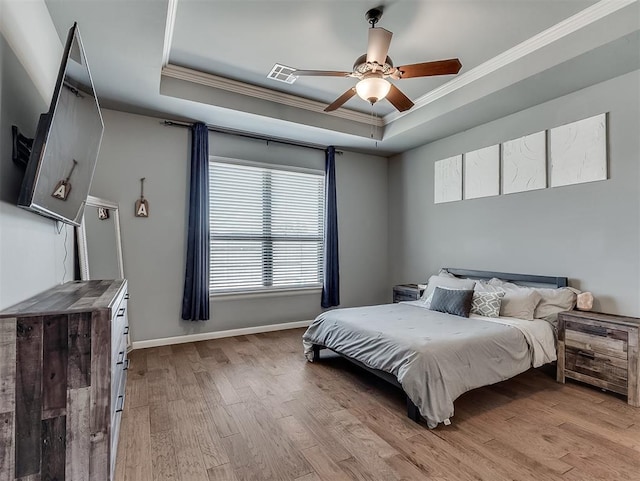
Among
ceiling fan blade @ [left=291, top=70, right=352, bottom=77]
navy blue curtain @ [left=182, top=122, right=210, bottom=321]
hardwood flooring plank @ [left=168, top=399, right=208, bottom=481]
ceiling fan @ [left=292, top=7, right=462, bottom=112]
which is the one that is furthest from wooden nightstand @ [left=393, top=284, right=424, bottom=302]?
hardwood flooring plank @ [left=168, top=399, right=208, bottom=481]

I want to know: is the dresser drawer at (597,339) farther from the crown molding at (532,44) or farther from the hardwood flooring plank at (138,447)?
A: the hardwood flooring plank at (138,447)

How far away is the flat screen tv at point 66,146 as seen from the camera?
1.54m

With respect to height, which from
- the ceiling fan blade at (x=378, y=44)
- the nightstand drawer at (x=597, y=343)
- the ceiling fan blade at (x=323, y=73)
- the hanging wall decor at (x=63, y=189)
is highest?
the ceiling fan blade at (x=378, y=44)

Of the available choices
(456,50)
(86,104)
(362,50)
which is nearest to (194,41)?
(86,104)

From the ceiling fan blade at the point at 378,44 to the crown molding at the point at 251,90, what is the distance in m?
1.50

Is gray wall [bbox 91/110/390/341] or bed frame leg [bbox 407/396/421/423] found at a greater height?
gray wall [bbox 91/110/390/341]

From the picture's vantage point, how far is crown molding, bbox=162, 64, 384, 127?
3.44 meters

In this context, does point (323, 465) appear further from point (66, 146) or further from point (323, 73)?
point (323, 73)

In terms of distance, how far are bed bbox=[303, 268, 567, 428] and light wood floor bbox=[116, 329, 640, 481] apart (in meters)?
0.22

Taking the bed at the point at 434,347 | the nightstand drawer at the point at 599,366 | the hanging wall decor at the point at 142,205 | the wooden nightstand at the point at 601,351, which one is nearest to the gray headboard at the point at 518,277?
the bed at the point at 434,347

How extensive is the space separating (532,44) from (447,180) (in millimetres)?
1942

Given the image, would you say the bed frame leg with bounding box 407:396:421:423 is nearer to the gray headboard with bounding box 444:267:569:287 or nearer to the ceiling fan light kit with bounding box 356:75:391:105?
the gray headboard with bounding box 444:267:569:287

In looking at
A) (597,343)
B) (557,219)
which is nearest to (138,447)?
(597,343)

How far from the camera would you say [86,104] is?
2.08m
